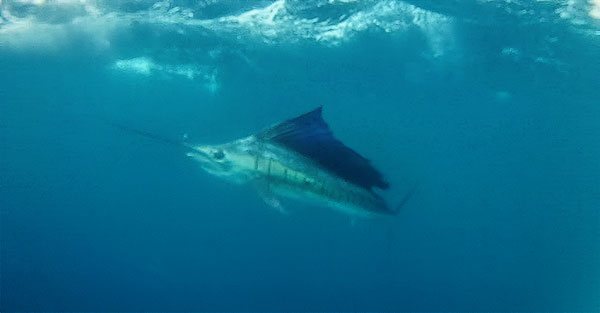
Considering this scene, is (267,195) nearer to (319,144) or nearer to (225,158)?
(225,158)

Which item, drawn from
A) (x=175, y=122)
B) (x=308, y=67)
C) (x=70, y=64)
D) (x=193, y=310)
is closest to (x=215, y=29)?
(x=308, y=67)

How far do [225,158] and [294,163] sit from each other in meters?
0.80

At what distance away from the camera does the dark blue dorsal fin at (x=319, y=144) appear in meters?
4.08

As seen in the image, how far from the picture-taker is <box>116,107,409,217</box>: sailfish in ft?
13.7

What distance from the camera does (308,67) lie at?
20.2 meters

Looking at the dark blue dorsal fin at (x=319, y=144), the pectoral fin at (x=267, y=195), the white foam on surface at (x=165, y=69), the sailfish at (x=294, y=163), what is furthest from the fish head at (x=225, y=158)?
the white foam on surface at (x=165, y=69)

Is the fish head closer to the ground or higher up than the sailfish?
higher up

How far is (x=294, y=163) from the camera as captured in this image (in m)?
4.28

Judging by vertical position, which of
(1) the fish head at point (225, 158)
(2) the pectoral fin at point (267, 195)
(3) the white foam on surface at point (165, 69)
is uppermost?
(3) the white foam on surface at point (165, 69)

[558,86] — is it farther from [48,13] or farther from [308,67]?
[48,13]

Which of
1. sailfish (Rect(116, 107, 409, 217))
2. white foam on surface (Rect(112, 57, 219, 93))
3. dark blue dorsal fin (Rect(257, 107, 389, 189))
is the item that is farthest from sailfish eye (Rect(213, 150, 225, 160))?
white foam on surface (Rect(112, 57, 219, 93))

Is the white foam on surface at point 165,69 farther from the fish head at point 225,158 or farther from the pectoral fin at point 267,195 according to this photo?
the pectoral fin at point 267,195

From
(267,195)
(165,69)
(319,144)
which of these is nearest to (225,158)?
(267,195)

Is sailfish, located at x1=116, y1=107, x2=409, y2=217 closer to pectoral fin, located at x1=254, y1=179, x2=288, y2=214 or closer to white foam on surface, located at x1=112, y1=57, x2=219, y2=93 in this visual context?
pectoral fin, located at x1=254, y1=179, x2=288, y2=214
